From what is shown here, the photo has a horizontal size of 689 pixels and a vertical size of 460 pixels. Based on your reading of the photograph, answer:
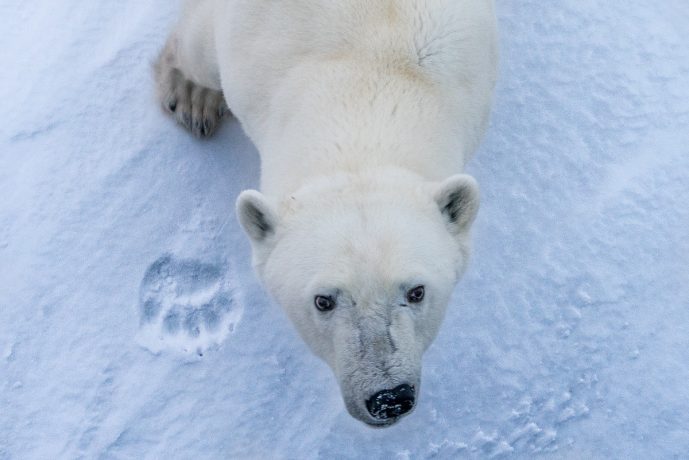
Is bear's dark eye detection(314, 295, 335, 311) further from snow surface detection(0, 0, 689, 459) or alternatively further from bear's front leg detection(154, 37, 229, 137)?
bear's front leg detection(154, 37, 229, 137)

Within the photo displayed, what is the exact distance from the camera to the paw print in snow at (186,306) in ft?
10.00

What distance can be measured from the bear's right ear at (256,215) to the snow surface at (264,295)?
2.97 ft

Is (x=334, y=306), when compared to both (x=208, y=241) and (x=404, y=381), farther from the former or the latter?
(x=208, y=241)

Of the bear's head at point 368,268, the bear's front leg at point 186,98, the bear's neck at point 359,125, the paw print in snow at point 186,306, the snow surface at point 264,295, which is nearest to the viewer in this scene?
the bear's head at point 368,268

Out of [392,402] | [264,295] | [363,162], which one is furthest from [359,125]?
[264,295]

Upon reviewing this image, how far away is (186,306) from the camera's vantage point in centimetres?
310

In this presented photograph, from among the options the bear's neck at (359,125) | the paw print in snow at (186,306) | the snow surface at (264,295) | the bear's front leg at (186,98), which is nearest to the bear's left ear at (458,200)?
the bear's neck at (359,125)

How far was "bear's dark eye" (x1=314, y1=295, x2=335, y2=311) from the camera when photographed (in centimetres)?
197

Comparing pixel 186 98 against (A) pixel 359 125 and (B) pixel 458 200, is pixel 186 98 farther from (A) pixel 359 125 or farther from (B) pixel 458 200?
(B) pixel 458 200

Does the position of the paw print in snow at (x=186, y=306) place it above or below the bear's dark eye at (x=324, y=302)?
below

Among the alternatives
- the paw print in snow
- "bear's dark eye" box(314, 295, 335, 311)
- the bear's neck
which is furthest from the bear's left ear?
the paw print in snow

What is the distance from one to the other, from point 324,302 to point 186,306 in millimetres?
1266

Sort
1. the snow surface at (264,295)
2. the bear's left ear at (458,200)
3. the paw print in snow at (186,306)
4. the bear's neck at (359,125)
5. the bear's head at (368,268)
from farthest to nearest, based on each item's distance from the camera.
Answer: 1. the paw print in snow at (186,306)
2. the snow surface at (264,295)
3. the bear's neck at (359,125)
4. the bear's left ear at (458,200)
5. the bear's head at (368,268)

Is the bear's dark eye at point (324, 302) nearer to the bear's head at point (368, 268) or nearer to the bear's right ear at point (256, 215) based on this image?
the bear's head at point (368, 268)
